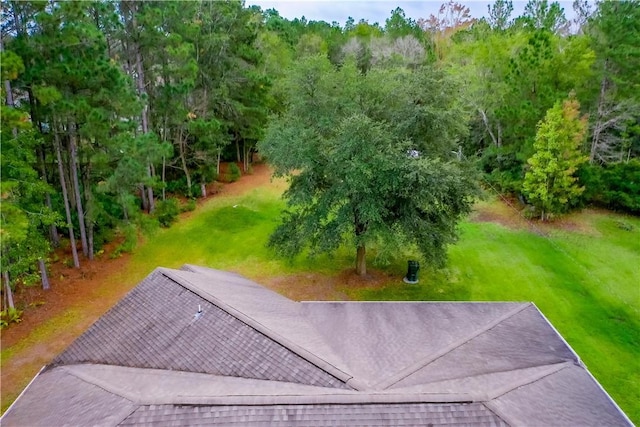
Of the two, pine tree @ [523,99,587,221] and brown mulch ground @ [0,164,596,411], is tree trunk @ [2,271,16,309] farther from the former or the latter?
pine tree @ [523,99,587,221]

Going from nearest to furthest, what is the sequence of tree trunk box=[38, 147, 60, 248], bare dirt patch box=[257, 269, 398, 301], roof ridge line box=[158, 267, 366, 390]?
roof ridge line box=[158, 267, 366, 390] → tree trunk box=[38, 147, 60, 248] → bare dirt patch box=[257, 269, 398, 301]

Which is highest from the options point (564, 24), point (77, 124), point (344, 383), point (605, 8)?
point (564, 24)

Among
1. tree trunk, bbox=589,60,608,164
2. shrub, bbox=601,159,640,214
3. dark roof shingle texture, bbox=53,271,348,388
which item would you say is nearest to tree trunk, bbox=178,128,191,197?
dark roof shingle texture, bbox=53,271,348,388

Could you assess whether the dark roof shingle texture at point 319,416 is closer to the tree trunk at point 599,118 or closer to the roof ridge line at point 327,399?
the roof ridge line at point 327,399

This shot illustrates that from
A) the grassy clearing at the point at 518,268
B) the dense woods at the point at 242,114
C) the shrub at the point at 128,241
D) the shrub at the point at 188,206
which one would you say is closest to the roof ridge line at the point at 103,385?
the dense woods at the point at 242,114

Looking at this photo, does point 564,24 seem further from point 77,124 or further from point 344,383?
point 344,383

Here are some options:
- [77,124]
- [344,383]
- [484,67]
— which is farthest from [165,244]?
[484,67]
